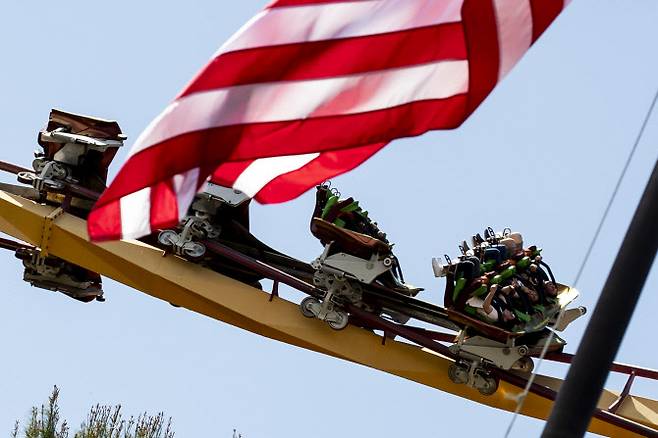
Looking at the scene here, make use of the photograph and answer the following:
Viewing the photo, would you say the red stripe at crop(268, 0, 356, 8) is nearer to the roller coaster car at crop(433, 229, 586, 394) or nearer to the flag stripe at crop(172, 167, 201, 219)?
the flag stripe at crop(172, 167, 201, 219)

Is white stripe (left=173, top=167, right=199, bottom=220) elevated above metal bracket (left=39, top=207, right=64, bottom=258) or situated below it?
below

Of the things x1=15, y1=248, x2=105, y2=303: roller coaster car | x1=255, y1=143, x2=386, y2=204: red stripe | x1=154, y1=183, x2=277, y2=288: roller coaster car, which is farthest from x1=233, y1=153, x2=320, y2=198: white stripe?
x1=15, y1=248, x2=105, y2=303: roller coaster car

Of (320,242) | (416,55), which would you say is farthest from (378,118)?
(320,242)

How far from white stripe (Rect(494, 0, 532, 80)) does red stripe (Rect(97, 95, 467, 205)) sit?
31cm

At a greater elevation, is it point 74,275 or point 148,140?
point 74,275

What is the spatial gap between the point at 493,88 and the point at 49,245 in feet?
20.0

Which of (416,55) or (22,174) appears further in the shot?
(22,174)

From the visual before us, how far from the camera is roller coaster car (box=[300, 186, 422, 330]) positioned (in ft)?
40.6

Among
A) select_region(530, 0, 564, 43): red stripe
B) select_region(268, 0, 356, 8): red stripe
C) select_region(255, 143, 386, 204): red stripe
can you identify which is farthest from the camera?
select_region(255, 143, 386, 204): red stripe

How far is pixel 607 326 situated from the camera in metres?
6.03

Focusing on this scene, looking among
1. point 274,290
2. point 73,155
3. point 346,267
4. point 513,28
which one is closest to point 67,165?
point 73,155

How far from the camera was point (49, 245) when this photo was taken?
43.4 feet

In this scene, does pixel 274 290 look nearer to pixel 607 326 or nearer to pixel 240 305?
pixel 240 305

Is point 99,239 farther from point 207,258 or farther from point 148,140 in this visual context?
point 207,258
